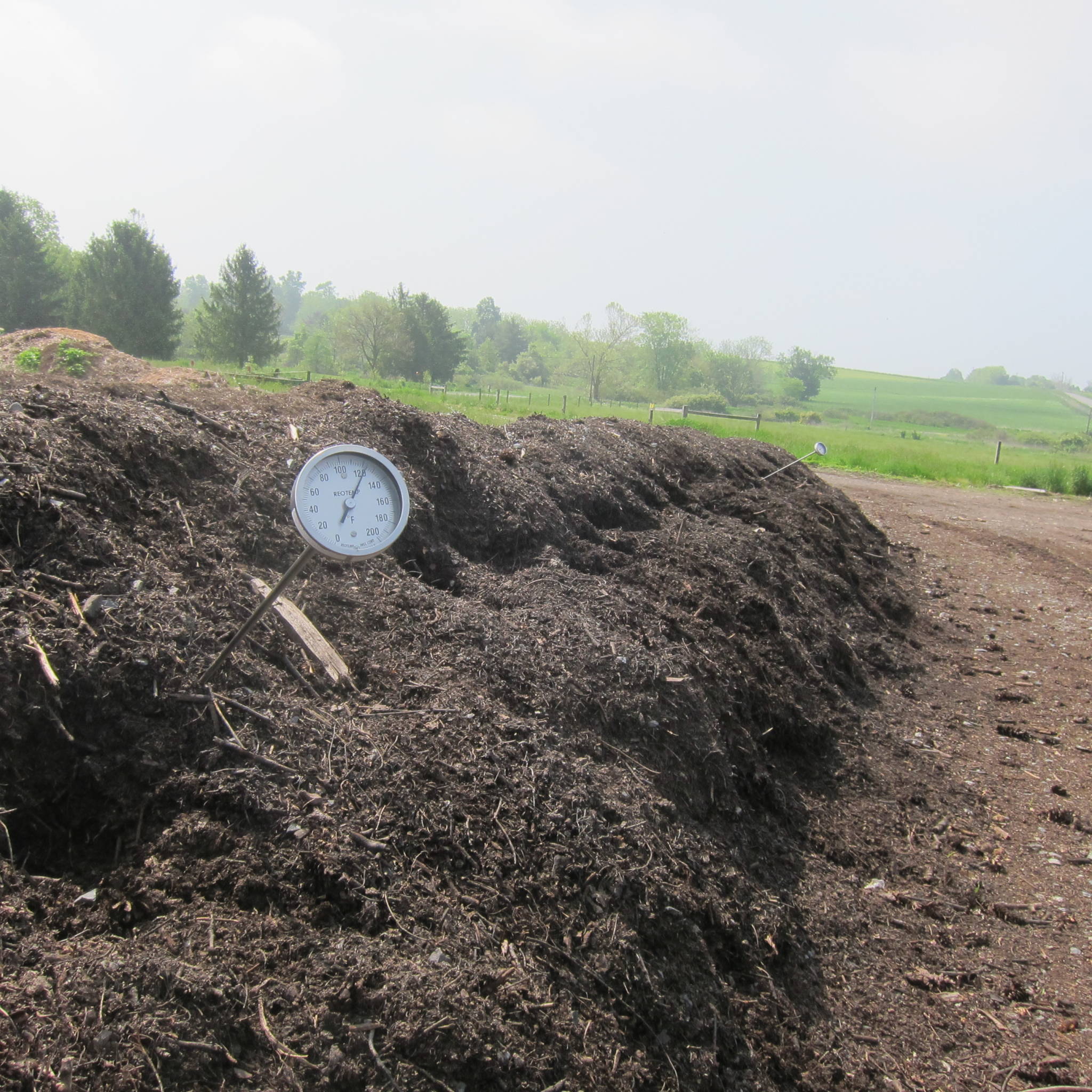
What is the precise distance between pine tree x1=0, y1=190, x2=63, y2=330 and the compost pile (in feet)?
105

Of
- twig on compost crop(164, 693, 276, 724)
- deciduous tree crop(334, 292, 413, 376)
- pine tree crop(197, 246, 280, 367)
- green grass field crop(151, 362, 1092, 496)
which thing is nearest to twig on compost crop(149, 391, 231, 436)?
twig on compost crop(164, 693, 276, 724)

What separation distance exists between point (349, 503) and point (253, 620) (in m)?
0.49

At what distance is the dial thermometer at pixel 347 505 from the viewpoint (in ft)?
6.68

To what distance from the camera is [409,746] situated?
2.49 metres

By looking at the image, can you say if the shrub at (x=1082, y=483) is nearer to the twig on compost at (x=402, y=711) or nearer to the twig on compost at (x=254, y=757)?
the twig on compost at (x=402, y=711)

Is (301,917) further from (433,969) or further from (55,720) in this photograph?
(55,720)

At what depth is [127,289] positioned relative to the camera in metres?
29.9

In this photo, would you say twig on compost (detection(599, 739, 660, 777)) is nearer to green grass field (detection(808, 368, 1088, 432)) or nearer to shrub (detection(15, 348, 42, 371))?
shrub (detection(15, 348, 42, 371))

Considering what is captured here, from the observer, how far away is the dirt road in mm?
2514

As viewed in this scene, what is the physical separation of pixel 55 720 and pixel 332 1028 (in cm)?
117

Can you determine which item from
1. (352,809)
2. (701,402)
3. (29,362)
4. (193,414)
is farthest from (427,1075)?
(701,402)

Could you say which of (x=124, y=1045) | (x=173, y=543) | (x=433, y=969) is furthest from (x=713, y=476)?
(x=124, y=1045)

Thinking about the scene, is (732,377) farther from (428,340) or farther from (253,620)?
(253,620)

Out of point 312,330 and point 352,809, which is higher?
point 312,330
